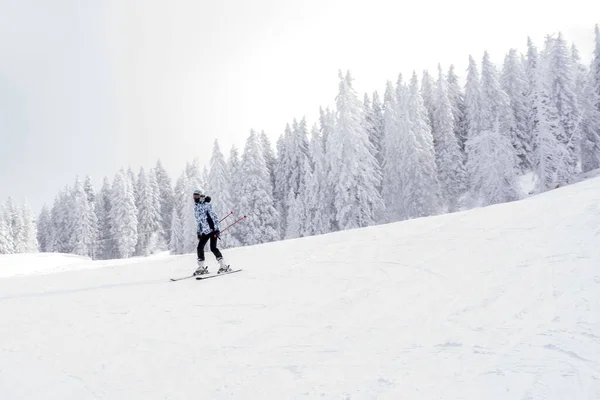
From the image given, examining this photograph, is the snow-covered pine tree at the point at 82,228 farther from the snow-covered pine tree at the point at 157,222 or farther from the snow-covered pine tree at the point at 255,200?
the snow-covered pine tree at the point at 255,200

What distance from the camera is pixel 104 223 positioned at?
70.4 metres

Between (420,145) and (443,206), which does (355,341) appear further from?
(443,206)

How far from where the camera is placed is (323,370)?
421cm

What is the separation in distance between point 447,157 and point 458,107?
1455 centimetres

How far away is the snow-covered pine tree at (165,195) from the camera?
7794cm

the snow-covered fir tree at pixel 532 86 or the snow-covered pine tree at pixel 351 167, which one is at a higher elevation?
the snow-covered fir tree at pixel 532 86

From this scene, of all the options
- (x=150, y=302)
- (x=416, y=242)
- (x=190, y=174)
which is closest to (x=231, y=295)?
(x=150, y=302)

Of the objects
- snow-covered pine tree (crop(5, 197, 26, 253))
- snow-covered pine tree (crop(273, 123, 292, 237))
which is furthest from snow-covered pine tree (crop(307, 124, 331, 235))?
snow-covered pine tree (crop(5, 197, 26, 253))

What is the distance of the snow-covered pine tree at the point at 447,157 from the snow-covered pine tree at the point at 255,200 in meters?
18.7

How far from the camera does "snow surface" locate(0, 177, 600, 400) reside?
3840 mm

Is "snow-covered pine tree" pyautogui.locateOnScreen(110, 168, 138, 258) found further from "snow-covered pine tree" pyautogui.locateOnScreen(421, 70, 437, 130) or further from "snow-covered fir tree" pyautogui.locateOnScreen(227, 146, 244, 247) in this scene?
"snow-covered pine tree" pyautogui.locateOnScreen(421, 70, 437, 130)

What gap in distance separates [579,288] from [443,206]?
134 feet

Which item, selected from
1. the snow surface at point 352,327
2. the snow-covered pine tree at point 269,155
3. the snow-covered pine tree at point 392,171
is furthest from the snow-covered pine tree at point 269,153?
the snow surface at point 352,327

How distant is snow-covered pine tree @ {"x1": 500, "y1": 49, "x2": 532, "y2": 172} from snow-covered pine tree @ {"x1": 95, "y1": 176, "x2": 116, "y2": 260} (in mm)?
62964
